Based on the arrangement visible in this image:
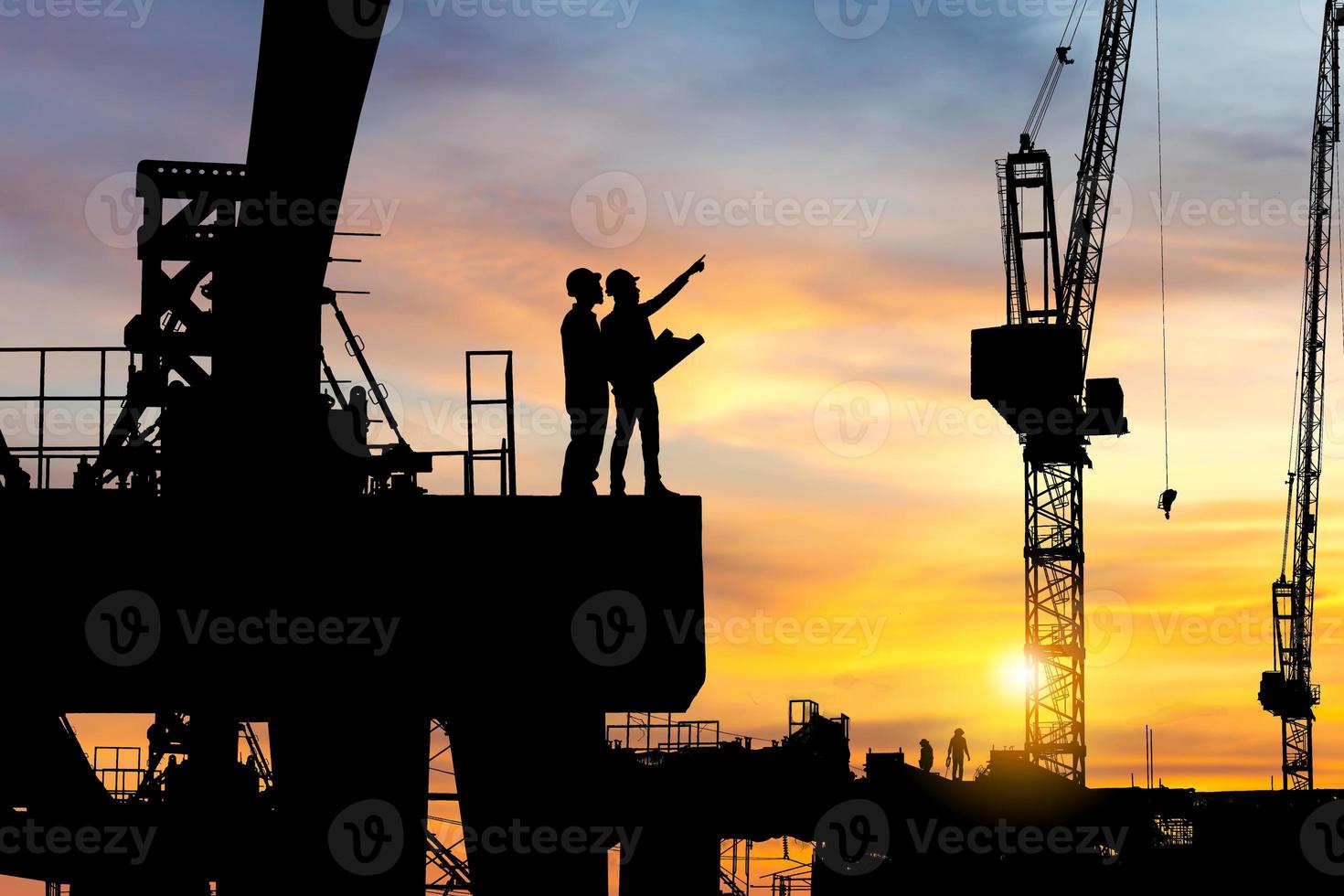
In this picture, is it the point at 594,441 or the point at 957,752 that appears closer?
the point at 594,441

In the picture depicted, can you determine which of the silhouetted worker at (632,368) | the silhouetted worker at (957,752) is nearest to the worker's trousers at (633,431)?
the silhouetted worker at (632,368)

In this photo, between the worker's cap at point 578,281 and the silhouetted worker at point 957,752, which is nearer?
the worker's cap at point 578,281

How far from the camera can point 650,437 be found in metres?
14.5

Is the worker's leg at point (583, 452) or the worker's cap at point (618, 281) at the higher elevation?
the worker's cap at point (618, 281)

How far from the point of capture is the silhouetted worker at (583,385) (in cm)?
1407

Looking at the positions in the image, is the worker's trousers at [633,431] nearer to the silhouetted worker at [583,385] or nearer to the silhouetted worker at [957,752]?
the silhouetted worker at [583,385]

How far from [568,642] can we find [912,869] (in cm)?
4444

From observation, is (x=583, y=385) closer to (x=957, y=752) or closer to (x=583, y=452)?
(x=583, y=452)

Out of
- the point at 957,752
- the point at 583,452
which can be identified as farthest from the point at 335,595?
the point at 957,752

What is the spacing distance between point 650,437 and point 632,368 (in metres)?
0.69

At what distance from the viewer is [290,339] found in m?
16.1

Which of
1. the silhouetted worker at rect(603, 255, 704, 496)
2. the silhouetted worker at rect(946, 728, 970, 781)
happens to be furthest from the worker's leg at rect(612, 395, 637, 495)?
the silhouetted worker at rect(946, 728, 970, 781)

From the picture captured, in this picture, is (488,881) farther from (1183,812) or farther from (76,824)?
(1183,812)

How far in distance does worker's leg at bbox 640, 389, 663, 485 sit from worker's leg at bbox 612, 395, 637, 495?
10 cm
